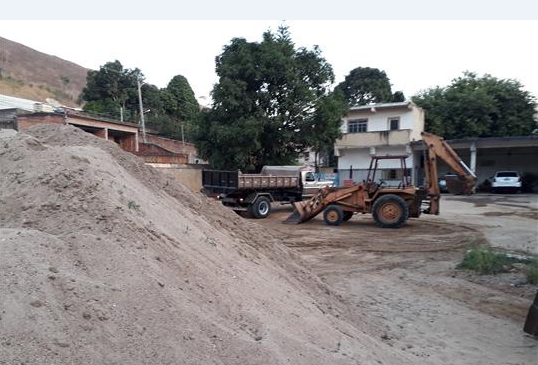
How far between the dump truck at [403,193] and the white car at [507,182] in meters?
16.4

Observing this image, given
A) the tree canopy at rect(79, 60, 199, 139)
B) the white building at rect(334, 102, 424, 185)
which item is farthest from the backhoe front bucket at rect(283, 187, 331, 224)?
the tree canopy at rect(79, 60, 199, 139)

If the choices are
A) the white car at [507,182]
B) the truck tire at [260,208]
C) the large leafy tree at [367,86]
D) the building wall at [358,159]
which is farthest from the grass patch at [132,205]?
the large leafy tree at [367,86]

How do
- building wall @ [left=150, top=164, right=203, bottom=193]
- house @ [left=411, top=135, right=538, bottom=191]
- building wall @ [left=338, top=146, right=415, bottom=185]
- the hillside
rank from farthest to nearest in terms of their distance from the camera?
the hillside
building wall @ [left=338, top=146, right=415, bottom=185]
house @ [left=411, top=135, right=538, bottom=191]
building wall @ [left=150, top=164, right=203, bottom=193]

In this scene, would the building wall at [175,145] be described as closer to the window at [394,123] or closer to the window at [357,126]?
the window at [357,126]

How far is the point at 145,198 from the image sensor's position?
16.3 ft

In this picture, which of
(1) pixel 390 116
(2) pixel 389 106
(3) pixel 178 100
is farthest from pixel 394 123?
(3) pixel 178 100

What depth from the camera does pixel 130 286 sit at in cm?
292

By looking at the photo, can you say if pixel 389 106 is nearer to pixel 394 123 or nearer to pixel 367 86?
pixel 394 123

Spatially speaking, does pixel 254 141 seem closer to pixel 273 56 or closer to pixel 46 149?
pixel 273 56

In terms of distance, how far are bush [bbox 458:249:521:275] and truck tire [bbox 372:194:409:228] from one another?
4.46 metres

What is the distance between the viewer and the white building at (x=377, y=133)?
94.0 ft

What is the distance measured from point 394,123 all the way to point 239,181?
18.3 m

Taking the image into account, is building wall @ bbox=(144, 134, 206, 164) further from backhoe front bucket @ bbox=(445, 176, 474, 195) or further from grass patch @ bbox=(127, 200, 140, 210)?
grass patch @ bbox=(127, 200, 140, 210)

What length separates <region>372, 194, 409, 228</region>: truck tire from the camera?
12.6 meters
